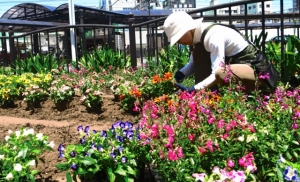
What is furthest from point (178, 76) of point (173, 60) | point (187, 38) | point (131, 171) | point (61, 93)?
point (131, 171)

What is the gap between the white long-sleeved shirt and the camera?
3.14m

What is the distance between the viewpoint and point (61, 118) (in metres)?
4.29

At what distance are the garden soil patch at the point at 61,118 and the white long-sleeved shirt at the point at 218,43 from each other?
39.9 inches

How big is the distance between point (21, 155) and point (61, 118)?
2321 mm

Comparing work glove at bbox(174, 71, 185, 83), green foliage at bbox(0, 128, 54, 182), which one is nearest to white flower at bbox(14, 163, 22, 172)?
green foliage at bbox(0, 128, 54, 182)

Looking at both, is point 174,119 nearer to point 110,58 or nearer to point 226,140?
point 226,140

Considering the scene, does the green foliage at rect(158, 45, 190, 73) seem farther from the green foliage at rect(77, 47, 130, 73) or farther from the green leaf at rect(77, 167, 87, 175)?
the green leaf at rect(77, 167, 87, 175)

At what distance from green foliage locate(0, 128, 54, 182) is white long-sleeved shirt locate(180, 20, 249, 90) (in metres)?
1.38

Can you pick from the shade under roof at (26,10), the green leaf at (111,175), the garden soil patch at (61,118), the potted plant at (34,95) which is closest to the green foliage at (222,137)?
the green leaf at (111,175)

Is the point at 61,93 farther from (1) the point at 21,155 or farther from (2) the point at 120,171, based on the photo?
(2) the point at 120,171

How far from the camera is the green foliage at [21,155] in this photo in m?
1.90

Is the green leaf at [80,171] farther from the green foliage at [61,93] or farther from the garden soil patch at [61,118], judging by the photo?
the green foliage at [61,93]

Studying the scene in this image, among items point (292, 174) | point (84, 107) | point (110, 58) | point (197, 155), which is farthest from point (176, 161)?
point (110, 58)

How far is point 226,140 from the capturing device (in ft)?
5.92
